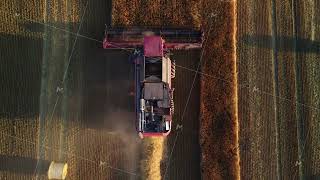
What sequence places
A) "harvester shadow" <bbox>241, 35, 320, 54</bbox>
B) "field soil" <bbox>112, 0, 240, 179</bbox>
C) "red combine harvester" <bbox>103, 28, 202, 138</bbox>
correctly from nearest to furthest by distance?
"red combine harvester" <bbox>103, 28, 202, 138</bbox> < "field soil" <bbox>112, 0, 240, 179</bbox> < "harvester shadow" <bbox>241, 35, 320, 54</bbox>

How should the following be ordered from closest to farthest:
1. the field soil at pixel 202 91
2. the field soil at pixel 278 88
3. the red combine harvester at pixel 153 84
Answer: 1. the red combine harvester at pixel 153 84
2. the field soil at pixel 202 91
3. the field soil at pixel 278 88

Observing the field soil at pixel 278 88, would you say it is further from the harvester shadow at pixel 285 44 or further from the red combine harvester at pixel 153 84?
the red combine harvester at pixel 153 84

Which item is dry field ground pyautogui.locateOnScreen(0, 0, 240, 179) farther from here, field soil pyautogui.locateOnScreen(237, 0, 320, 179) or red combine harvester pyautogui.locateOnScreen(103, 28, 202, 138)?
red combine harvester pyautogui.locateOnScreen(103, 28, 202, 138)

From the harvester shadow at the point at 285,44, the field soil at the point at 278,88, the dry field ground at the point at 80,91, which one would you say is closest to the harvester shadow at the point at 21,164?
the dry field ground at the point at 80,91

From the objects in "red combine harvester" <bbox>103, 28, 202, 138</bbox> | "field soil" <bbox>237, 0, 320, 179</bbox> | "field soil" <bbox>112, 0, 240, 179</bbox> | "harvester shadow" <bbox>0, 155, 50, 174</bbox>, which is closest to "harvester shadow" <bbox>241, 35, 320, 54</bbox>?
"field soil" <bbox>237, 0, 320, 179</bbox>

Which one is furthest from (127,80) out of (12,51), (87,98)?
(12,51)
